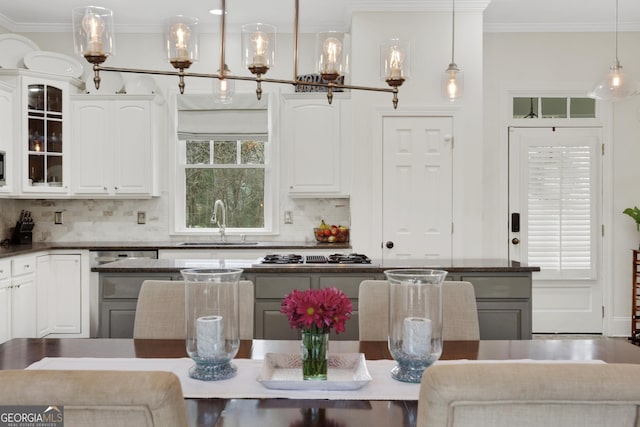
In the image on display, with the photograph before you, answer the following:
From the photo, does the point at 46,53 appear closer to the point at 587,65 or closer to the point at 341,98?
the point at 341,98

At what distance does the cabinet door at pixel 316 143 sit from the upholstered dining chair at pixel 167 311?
317 centimetres

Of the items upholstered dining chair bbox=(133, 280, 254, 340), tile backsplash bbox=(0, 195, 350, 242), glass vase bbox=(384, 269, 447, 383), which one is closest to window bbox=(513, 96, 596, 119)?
tile backsplash bbox=(0, 195, 350, 242)

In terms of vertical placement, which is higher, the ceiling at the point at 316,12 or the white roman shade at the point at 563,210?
the ceiling at the point at 316,12

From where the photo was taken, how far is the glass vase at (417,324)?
1.58 metres

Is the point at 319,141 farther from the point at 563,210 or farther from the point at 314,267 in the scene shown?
the point at 563,210

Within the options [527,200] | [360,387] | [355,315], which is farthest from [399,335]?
[527,200]

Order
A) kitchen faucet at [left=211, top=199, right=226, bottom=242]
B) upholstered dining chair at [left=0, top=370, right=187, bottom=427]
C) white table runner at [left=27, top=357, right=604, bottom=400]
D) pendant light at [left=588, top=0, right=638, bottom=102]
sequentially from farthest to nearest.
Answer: kitchen faucet at [left=211, top=199, right=226, bottom=242]
pendant light at [left=588, top=0, right=638, bottom=102]
white table runner at [left=27, top=357, right=604, bottom=400]
upholstered dining chair at [left=0, top=370, right=187, bottom=427]

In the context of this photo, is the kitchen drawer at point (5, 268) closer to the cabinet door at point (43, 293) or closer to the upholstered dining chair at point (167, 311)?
the cabinet door at point (43, 293)

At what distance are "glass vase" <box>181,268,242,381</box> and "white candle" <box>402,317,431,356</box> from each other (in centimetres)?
46

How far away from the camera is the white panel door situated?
5078 mm

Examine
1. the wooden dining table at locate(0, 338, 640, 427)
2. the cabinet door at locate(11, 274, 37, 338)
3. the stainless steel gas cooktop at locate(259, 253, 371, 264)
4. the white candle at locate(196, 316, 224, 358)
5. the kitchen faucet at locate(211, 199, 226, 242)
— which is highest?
the kitchen faucet at locate(211, 199, 226, 242)

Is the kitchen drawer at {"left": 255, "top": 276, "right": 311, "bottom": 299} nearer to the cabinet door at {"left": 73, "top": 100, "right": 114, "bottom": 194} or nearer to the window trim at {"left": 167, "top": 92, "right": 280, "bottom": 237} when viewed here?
the window trim at {"left": 167, "top": 92, "right": 280, "bottom": 237}

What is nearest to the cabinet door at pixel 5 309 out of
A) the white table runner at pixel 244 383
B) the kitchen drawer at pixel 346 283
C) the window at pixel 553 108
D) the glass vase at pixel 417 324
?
the kitchen drawer at pixel 346 283

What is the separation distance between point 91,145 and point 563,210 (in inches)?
173
